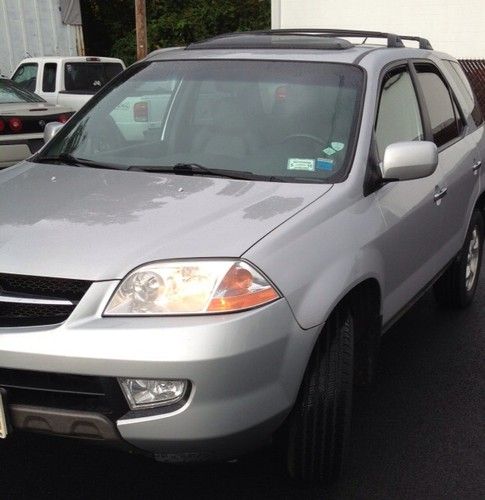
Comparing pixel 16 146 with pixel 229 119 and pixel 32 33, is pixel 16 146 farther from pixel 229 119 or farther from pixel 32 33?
pixel 32 33

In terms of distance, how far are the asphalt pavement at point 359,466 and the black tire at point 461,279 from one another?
110 cm

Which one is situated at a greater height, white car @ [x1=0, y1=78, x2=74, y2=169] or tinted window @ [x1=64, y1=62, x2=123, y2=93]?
white car @ [x1=0, y1=78, x2=74, y2=169]

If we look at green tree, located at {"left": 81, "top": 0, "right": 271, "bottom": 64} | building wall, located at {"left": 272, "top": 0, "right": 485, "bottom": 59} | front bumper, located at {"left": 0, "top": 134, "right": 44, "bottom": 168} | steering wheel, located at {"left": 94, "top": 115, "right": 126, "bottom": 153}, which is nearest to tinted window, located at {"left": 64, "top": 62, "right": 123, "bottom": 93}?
front bumper, located at {"left": 0, "top": 134, "right": 44, "bottom": 168}

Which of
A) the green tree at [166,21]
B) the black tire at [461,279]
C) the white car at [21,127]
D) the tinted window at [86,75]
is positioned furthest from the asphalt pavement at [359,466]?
the green tree at [166,21]

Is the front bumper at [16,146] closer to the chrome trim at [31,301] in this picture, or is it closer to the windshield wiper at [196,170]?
the windshield wiper at [196,170]

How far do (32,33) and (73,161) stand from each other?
1758cm

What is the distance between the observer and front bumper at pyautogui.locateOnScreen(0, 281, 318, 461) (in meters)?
2.44

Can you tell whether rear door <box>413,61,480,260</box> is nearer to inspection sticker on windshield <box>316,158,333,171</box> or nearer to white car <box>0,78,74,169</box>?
inspection sticker on windshield <box>316,158,333,171</box>

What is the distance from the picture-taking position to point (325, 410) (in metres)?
2.91

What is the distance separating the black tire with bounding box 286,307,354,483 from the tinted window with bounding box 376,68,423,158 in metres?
1.05

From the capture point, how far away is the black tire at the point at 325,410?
2834 mm

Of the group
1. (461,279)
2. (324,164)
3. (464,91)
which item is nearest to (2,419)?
(324,164)

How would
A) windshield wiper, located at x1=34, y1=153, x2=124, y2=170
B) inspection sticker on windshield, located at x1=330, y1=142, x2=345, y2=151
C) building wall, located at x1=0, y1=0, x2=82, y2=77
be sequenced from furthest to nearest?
building wall, located at x1=0, y1=0, x2=82, y2=77 < windshield wiper, located at x1=34, y1=153, x2=124, y2=170 < inspection sticker on windshield, located at x1=330, y1=142, x2=345, y2=151

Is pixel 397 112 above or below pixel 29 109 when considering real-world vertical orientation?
above
